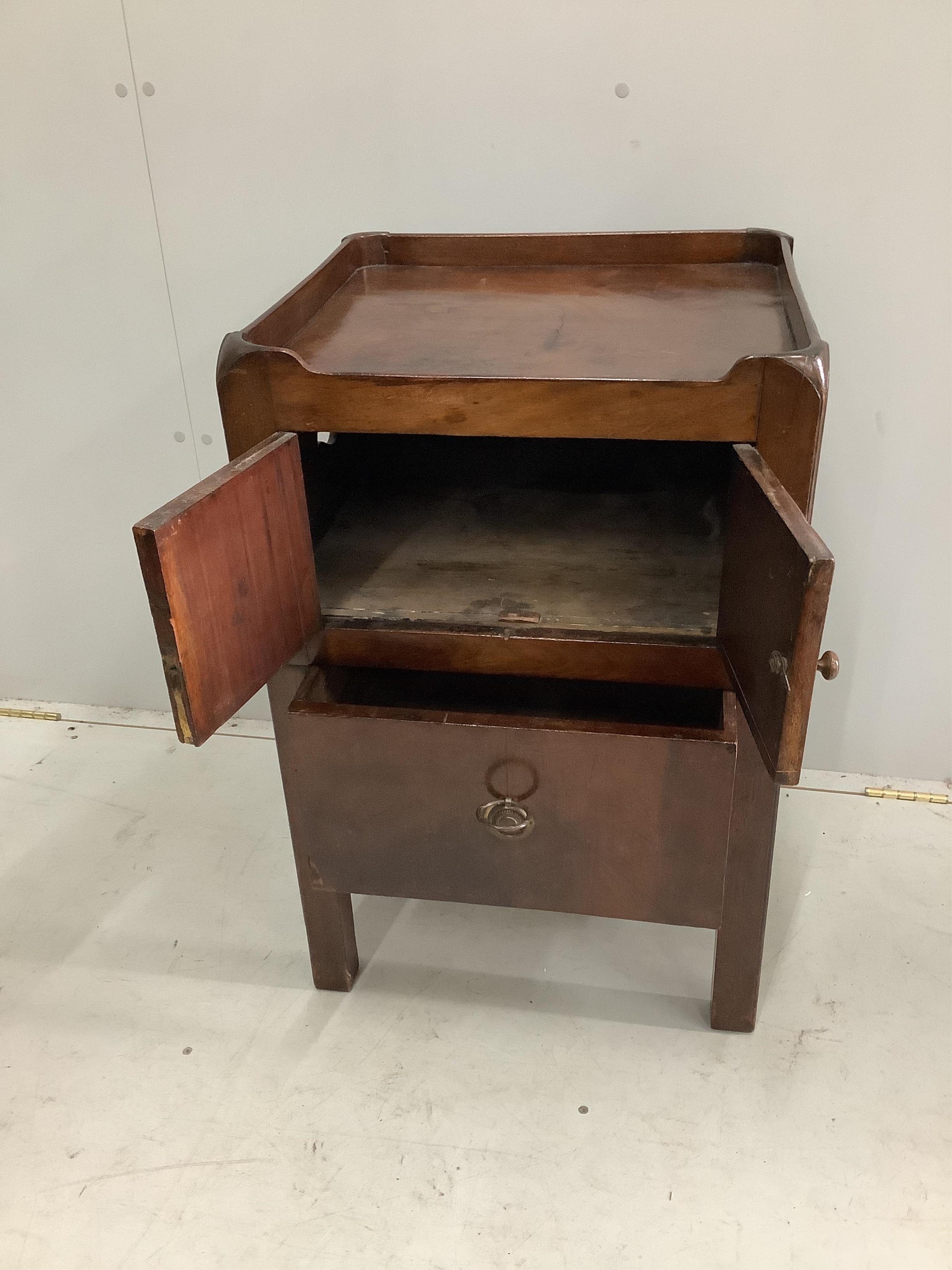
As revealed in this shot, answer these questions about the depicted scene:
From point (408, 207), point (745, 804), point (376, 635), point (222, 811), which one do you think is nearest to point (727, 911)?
point (745, 804)

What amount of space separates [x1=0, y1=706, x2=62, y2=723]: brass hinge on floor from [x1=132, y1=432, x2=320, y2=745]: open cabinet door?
92 centimetres

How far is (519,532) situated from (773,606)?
1.34 ft

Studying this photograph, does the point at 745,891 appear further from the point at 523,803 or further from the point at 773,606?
the point at 773,606

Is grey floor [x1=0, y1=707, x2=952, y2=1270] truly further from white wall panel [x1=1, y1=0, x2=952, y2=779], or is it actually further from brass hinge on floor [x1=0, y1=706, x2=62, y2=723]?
white wall panel [x1=1, y1=0, x2=952, y2=779]

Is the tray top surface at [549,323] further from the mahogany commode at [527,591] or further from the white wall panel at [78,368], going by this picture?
the white wall panel at [78,368]

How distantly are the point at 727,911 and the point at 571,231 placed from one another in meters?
0.77

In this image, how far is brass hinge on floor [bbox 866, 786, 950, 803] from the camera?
53.2 inches

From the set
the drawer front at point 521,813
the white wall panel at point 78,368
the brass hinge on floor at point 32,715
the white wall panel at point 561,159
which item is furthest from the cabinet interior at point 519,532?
the brass hinge on floor at point 32,715

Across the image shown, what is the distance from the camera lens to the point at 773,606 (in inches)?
25.3

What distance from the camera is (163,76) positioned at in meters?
1.15

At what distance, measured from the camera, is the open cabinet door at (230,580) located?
0.64 m

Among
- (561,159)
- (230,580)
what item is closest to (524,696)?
(230,580)

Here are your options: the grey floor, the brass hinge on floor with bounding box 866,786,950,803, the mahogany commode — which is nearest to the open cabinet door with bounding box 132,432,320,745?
the mahogany commode

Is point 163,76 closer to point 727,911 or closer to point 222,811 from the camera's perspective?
point 222,811
